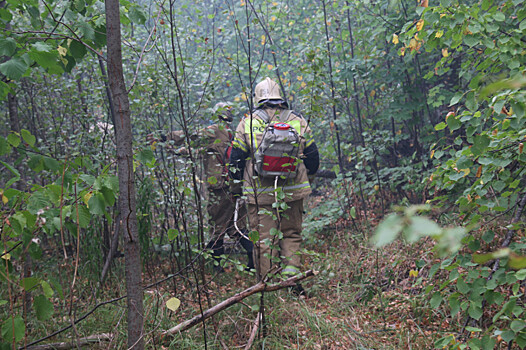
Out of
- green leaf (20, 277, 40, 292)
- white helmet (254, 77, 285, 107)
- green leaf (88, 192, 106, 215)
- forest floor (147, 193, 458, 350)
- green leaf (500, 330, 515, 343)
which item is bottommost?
forest floor (147, 193, 458, 350)

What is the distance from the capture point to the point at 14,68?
2.00m

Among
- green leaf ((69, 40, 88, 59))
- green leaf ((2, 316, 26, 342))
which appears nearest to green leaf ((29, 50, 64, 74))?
green leaf ((69, 40, 88, 59))

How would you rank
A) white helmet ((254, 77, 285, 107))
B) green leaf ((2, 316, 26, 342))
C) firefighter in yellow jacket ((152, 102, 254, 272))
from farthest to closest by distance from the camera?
firefighter in yellow jacket ((152, 102, 254, 272))
white helmet ((254, 77, 285, 107))
green leaf ((2, 316, 26, 342))

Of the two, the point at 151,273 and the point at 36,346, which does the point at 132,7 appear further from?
the point at 151,273

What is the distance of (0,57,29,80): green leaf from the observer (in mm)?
1977

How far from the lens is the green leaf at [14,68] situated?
1.98 metres

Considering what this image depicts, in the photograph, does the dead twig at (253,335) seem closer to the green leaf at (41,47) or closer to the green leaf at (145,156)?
the green leaf at (145,156)

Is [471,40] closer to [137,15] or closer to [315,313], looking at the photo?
[137,15]

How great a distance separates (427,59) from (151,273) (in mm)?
5063

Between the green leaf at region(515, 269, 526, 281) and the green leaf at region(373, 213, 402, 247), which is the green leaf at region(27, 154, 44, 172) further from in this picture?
the green leaf at region(515, 269, 526, 281)

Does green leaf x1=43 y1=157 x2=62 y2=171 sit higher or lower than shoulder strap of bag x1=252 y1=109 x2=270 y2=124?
lower

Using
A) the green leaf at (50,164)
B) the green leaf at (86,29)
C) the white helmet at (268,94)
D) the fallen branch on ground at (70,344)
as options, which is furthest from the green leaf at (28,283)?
the white helmet at (268,94)

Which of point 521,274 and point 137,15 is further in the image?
point 137,15

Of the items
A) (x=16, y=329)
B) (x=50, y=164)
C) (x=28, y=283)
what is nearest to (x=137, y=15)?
(x=50, y=164)
